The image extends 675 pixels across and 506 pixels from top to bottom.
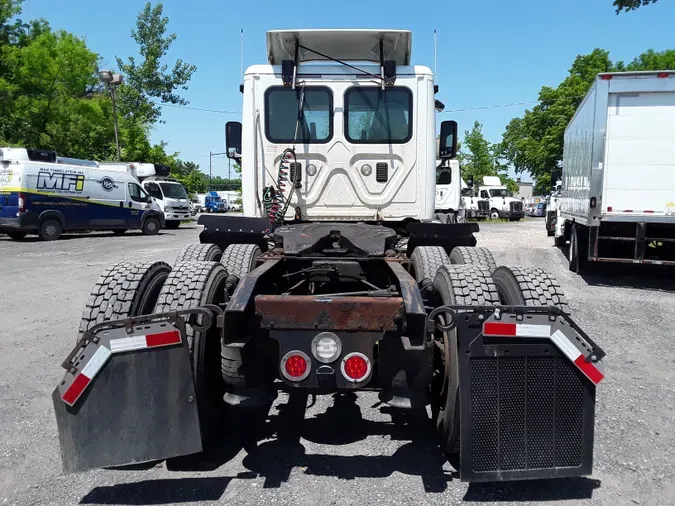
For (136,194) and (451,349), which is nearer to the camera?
(451,349)

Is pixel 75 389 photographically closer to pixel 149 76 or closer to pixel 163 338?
pixel 163 338

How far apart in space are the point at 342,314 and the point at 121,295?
1.43 meters

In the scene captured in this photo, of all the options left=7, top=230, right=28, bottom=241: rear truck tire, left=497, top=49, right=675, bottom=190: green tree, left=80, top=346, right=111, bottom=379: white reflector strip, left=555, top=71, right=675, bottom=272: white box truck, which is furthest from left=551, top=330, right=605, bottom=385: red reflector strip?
left=497, top=49, right=675, bottom=190: green tree

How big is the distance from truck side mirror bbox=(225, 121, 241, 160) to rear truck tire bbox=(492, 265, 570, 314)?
142 inches

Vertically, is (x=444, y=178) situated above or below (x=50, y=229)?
above

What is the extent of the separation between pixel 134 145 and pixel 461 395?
36.8 metres

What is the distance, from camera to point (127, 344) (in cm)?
301

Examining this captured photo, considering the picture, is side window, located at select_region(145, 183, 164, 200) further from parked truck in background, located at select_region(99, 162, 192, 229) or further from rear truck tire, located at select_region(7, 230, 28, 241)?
rear truck tire, located at select_region(7, 230, 28, 241)

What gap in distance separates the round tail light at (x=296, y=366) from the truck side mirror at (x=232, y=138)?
12.4 feet

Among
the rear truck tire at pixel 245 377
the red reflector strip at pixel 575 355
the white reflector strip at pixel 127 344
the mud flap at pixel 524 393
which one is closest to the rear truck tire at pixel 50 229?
the rear truck tire at pixel 245 377

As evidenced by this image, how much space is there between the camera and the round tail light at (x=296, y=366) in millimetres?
3172

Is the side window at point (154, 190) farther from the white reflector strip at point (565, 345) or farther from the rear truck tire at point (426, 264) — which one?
the white reflector strip at point (565, 345)

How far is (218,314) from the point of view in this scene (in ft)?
10.7

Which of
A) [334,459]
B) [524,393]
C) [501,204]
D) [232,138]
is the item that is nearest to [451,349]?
[524,393]
